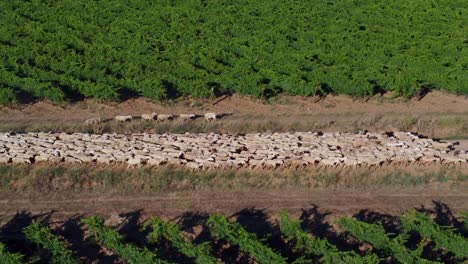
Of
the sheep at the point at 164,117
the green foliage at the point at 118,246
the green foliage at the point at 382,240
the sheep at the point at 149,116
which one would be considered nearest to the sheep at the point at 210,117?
the sheep at the point at 164,117

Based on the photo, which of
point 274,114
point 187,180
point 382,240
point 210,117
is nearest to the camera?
point 382,240

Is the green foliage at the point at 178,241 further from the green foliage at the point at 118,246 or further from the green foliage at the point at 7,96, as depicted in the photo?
the green foliage at the point at 7,96

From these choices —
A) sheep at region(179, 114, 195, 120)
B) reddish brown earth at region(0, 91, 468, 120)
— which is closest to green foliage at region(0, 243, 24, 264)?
reddish brown earth at region(0, 91, 468, 120)

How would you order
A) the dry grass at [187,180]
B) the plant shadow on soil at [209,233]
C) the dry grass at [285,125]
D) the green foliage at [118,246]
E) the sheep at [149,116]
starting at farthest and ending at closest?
the sheep at [149,116] → the dry grass at [285,125] → the dry grass at [187,180] → the plant shadow on soil at [209,233] → the green foliage at [118,246]

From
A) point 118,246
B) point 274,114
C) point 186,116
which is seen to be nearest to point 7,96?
point 186,116

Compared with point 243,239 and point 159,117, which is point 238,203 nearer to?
point 243,239

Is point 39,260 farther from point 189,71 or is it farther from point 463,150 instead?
point 463,150

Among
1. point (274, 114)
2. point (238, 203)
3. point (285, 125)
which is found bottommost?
point (238, 203)
